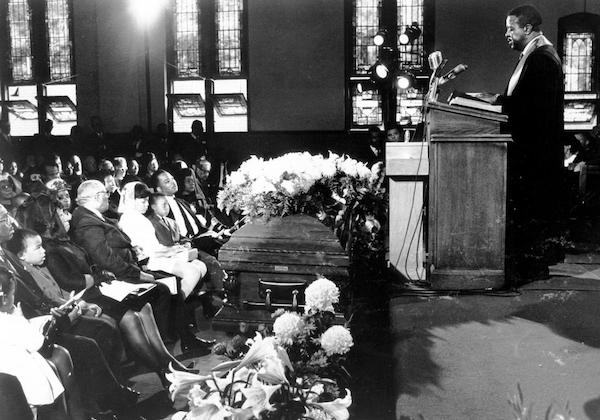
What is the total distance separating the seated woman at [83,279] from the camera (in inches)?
126

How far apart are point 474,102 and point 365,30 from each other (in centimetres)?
636

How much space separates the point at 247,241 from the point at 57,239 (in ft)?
3.08

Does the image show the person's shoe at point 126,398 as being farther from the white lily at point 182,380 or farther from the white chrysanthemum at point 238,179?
the white lily at point 182,380

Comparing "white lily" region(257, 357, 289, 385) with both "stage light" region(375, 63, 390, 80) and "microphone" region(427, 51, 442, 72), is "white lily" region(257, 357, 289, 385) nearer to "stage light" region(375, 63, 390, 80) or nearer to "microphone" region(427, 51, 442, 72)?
"microphone" region(427, 51, 442, 72)

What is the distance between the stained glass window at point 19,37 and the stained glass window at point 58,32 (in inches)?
48.1

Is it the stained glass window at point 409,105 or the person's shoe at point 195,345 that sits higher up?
the stained glass window at point 409,105

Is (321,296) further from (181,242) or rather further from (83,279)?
(181,242)

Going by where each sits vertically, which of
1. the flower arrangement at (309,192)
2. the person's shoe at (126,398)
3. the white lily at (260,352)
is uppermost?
the flower arrangement at (309,192)

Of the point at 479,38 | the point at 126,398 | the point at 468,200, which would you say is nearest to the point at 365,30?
the point at 479,38

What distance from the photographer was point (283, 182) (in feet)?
10.8

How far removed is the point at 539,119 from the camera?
162 inches

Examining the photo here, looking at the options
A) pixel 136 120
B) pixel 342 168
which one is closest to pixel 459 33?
pixel 136 120

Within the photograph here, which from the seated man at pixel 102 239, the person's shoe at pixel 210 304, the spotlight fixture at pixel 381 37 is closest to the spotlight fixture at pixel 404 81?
the spotlight fixture at pixel 381 37

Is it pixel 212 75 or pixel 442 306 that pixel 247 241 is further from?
pixel 212 75
